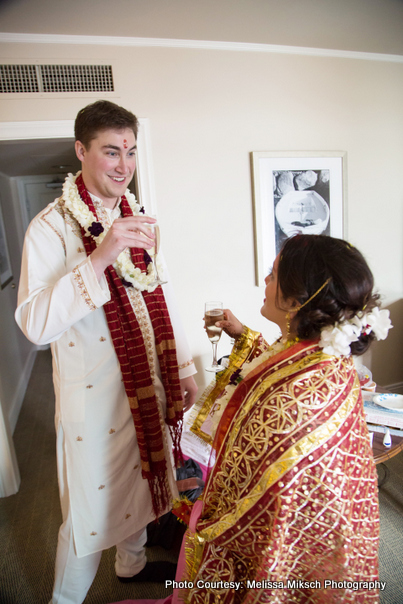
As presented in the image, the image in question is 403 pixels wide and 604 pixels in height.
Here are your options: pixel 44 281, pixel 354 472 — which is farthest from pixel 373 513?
pixel 44 281

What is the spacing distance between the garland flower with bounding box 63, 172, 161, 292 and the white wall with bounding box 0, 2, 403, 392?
1.21m

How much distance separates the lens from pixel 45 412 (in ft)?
11.7

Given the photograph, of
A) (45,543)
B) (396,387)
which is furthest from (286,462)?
(396,387)

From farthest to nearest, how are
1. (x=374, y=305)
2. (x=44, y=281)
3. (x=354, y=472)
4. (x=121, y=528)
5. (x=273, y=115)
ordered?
(x=273, y=115), (x=121, y=528), (x=44, y=281), (x=374, y=305), (x=354, y=472)

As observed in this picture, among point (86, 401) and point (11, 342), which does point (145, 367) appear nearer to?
point (86, 401)

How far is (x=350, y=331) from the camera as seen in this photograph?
3.13ft

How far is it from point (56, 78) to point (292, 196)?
180cm

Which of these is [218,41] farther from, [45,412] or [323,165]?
[45,412]

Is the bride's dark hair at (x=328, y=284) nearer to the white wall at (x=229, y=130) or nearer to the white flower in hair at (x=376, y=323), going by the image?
the white flower in hair at (x=376, y=323)

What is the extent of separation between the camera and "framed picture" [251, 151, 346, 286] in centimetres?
273

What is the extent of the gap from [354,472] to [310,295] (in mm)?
470

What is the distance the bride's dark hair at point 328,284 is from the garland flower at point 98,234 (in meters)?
0.55

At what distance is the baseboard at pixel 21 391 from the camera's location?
10.7 feet

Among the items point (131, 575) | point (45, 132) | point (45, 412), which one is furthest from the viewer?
point (45, 412)
